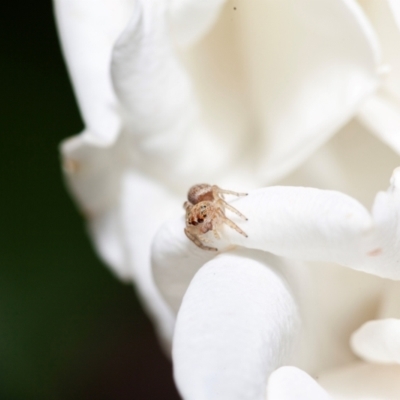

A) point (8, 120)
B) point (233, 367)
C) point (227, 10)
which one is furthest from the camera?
point (8, 120)

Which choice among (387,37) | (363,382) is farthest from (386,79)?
(363,382)

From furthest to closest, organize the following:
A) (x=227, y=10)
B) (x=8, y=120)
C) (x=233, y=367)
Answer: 1. (x=8, y=120)
2. (x=227, y=10)
3. (x=233, y=367)

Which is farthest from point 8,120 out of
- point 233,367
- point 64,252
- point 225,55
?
point 233,367

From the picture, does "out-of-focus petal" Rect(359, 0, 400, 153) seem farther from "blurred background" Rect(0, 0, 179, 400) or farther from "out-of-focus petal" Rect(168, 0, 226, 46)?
"blurred background" Rect(0, 0, 179, 400)

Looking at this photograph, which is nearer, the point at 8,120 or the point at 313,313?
the point at 313,313

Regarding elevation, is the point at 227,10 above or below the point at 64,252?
above

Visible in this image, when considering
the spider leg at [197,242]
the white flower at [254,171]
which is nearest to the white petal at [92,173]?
the white flower at [254,171]

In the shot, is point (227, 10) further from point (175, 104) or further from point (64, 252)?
point (64, 252)
